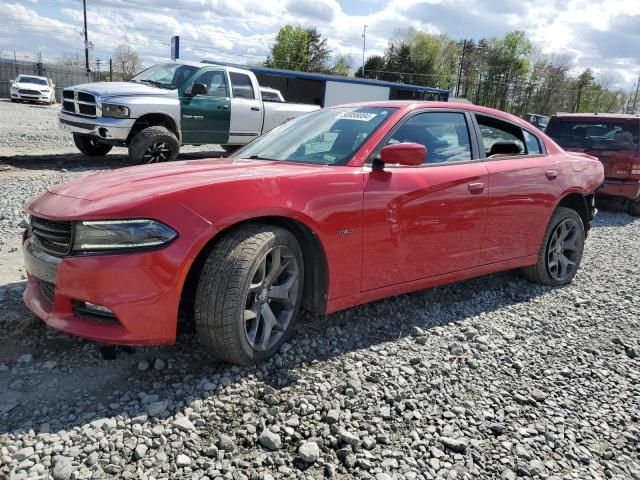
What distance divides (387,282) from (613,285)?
116 inches

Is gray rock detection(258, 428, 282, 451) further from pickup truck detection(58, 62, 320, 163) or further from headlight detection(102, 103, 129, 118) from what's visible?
headlight detection(102, 103, 129, 118)

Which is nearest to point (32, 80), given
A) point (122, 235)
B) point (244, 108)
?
point (244, 108)

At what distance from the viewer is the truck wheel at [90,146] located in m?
10.9

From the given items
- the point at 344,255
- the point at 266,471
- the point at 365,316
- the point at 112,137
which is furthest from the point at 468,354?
the point at 112,137

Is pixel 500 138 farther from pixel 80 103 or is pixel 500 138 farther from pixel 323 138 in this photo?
pixel 80 103

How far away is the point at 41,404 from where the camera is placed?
2541mm

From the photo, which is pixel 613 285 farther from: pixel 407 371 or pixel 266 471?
pixel 266 471

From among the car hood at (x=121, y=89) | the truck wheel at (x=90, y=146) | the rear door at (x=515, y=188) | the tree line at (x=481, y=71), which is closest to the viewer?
the rear door at (x=515, y=188)

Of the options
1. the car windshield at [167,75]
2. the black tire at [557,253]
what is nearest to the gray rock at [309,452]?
the black tire at [557,253]

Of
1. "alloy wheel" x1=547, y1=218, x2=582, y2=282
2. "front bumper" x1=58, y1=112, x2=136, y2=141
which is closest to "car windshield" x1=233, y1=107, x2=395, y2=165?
"alloy wheel" x1=547, y1=218, x2=582, y2=282

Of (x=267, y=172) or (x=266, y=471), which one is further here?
(x=267, y=172)

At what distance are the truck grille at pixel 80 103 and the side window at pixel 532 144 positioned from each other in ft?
24.7

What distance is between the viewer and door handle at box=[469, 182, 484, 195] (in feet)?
12.8

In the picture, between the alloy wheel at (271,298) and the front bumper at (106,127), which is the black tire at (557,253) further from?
the front bumper at (106,127)
